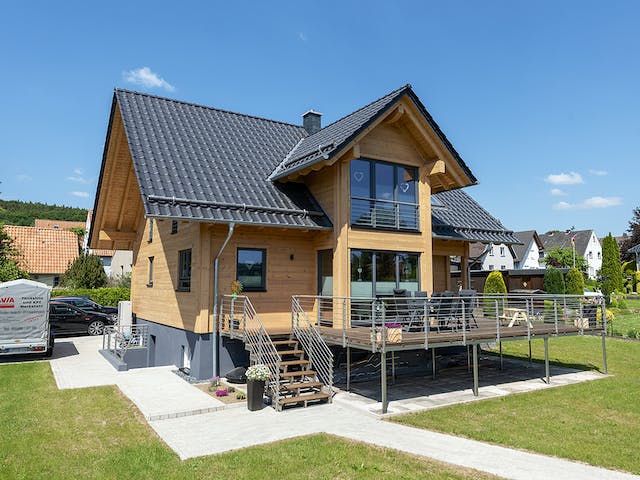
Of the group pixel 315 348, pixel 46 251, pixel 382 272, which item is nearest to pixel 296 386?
pixel 315 348

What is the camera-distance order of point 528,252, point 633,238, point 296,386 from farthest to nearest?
point 633,238
point 528,252
point 296,386

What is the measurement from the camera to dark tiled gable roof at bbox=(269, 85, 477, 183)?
12.5 meters

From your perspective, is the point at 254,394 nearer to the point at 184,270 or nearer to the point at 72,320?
→ the point at 184,270

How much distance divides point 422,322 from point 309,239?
4219mm

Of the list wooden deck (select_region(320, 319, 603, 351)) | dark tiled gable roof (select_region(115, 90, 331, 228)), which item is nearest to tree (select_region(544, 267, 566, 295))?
wooden deck (select_region(320, 319, 603, 351))

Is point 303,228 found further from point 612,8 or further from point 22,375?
point 612,8

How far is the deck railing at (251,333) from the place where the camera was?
10243mm

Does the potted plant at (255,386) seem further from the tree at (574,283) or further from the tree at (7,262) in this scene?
the tree at (574,283)

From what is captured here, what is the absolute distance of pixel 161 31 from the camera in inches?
514

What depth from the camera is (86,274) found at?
3559cm

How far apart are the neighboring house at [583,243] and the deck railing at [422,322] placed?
215 ft

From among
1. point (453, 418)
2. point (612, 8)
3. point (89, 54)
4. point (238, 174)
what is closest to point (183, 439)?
point (453, 418)

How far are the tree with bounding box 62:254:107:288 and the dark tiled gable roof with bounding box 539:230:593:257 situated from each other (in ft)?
211

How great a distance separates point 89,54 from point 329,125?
25.6 feet
